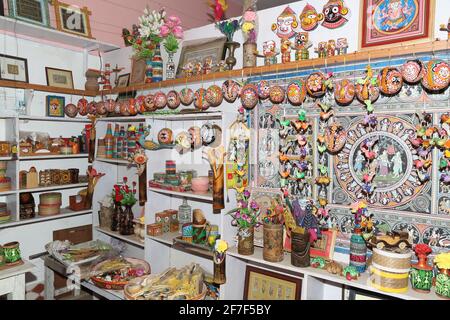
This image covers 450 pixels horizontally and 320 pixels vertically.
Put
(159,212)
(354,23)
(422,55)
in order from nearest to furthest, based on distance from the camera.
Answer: (422,55)
(354,23)
(159,212)

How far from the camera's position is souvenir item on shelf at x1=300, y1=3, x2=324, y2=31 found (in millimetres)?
1674

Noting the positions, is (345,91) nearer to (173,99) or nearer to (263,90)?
(263,90)

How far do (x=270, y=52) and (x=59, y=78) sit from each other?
1.93 meters

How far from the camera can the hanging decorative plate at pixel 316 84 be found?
1.55m

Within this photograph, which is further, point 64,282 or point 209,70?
point 64,282

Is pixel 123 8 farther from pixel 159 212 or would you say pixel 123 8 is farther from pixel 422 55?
pixel 422 55

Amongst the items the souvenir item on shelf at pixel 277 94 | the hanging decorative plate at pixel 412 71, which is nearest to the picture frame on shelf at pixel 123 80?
the souvenir item on shelf at pixel 277 94

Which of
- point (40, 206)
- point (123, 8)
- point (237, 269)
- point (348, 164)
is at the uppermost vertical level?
point (123, 8)

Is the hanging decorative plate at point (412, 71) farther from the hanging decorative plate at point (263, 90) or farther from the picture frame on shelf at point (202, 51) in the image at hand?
the picture frame on shelf at point (202, 51)

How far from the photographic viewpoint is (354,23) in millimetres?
1584

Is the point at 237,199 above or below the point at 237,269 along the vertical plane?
above

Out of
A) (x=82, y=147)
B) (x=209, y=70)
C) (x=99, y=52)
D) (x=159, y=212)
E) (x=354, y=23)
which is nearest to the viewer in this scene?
(x=354, y=23)
